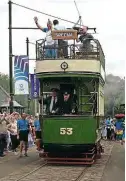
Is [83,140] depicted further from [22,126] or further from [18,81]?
[18,81]

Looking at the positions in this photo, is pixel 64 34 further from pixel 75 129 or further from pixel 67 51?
pixel 75 129

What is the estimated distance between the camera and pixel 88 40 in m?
18.2

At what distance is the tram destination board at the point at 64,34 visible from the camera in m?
17.2

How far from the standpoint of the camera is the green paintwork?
54.5ft

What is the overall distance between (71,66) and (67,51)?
39.4 inches

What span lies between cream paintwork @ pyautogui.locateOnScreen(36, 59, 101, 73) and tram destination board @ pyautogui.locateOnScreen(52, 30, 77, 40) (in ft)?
2.51

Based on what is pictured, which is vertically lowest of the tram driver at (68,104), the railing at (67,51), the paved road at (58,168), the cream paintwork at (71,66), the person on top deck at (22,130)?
the paved road at (58,168)

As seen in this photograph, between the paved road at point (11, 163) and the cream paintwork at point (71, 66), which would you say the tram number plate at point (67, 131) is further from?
the cream paintwork at point (71, 66)

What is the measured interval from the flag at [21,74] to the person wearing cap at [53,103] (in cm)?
734

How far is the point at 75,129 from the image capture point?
54.5 feet

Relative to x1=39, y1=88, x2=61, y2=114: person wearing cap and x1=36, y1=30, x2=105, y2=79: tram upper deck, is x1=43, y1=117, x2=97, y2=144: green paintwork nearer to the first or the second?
x1=39, y1=88, x2=61, y2=114: person wearing cap

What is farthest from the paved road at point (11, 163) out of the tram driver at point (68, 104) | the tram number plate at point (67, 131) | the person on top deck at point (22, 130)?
the tram driver at point (68, 104)

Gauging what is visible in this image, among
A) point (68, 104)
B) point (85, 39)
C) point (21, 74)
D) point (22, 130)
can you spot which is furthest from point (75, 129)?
point (21, 74)

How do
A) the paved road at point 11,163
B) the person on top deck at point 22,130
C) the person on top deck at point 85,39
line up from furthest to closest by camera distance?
1. the person on top deck at point 22,130
2. the person on top deck at point 85,39
3. the paved road at point 11,163
